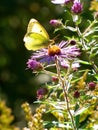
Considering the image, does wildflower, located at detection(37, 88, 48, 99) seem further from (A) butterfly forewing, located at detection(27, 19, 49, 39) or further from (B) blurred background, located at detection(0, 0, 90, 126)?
(B) blurred background, located at detection(0, 0, 90, 126)

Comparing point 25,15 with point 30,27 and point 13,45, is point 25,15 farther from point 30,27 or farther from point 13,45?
point 30,27

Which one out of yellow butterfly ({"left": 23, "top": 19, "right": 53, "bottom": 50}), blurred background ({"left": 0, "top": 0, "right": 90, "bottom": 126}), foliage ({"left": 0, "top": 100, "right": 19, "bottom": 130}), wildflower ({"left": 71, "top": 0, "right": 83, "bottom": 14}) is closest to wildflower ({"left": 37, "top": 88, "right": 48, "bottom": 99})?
yellow butterfly ({"left": 23, "top": 19, "right": 53, "bottom": 50})

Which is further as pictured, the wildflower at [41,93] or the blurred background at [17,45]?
the blurred background at [17,45]

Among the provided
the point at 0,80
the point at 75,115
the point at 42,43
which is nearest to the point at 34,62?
the point at 42,43

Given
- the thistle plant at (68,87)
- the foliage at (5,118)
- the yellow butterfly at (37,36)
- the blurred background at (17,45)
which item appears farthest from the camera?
the blurred background at (17,45)

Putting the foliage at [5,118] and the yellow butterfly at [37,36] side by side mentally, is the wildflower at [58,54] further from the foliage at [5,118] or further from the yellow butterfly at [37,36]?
the foliage at [5,118]

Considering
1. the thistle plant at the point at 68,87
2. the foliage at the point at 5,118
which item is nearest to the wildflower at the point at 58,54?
the thistle plant at the point at 68,87

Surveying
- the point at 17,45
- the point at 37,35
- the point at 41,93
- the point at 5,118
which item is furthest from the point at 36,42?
the point at 17,45

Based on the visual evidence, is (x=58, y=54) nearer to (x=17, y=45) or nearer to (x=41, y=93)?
(x=41, y=93)

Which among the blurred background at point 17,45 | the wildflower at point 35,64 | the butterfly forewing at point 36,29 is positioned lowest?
the wildflower at point 35,64
